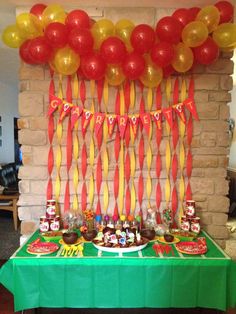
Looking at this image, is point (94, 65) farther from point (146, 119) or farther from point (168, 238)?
point (168, 238)

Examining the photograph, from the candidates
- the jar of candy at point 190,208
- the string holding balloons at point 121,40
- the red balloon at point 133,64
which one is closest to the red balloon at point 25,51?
the string holding balloons at point 121,40

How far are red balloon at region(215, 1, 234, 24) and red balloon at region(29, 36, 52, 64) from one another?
1138 mm

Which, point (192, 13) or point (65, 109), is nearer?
point (192, 13)

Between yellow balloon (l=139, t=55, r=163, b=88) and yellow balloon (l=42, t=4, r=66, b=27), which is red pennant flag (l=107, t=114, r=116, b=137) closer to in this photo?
yellow balloon (l=139, t=55, r=163, b=88)

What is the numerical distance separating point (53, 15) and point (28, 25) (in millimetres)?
172

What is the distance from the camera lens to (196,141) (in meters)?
2.08

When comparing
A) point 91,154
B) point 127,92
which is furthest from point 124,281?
point 127,92

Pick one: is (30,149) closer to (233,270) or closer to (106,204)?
(106,204)

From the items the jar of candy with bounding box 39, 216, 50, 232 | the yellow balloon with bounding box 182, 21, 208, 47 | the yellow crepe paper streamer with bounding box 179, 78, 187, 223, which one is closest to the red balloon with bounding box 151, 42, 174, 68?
the yellow balloon with bounding box 182, 21, 208, 47

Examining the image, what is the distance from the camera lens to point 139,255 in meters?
1.64

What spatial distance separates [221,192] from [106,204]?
0.88m

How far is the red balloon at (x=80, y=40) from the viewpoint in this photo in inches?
66.4

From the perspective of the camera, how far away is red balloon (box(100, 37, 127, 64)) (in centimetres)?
168

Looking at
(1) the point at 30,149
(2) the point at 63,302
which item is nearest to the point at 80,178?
(1) the point at 30,149
